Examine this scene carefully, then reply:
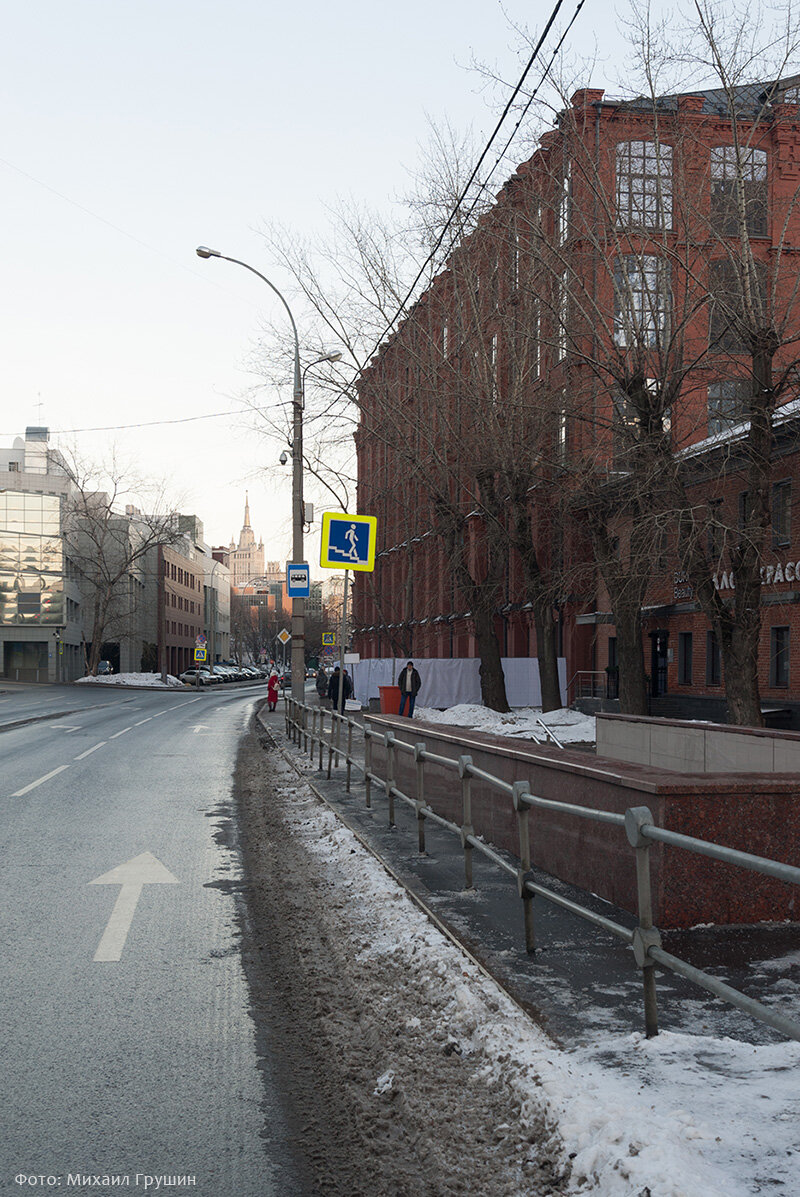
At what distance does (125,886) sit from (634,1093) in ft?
17.8

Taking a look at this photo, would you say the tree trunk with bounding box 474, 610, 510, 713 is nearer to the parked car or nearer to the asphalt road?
the asphalt road

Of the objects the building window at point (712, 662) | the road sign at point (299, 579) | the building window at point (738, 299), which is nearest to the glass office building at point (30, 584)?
the building window at point (712, 662)

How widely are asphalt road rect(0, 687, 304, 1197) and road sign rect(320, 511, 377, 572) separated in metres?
4.93

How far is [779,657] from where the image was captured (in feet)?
90.4

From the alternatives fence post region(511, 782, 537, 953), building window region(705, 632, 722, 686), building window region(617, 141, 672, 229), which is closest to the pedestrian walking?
building window region(705, 632, 722, 686)

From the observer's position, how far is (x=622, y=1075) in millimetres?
4055

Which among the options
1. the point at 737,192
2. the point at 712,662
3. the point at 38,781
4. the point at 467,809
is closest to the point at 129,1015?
the point at 467,809

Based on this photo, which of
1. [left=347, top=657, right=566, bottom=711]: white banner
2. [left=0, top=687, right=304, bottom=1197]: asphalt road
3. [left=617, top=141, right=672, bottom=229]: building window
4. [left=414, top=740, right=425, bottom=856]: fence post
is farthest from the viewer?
[left=347, top=657, right=566, bottom=711]: white banner

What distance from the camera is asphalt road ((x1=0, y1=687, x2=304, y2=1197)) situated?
3.81 m

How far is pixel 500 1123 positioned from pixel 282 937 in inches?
125

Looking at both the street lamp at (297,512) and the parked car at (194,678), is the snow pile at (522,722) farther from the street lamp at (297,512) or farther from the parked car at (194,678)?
the parked car at (194,678)

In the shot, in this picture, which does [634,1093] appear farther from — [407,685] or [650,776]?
[407,685]

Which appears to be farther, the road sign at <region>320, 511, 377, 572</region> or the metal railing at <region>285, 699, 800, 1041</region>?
the road sign at <region>320, 511, 377, 572</region>

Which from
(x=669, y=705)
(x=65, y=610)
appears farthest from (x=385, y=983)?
(x=65, y=610)
